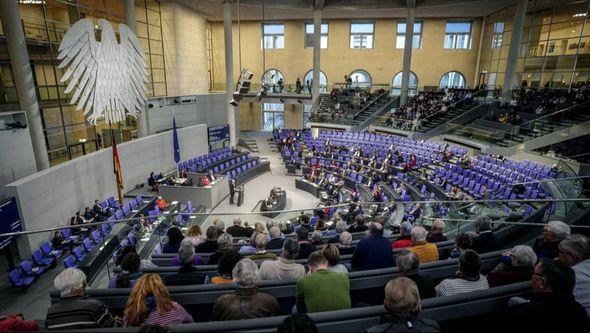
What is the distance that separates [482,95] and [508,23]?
6345 millimetres

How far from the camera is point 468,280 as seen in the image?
277 centimetres

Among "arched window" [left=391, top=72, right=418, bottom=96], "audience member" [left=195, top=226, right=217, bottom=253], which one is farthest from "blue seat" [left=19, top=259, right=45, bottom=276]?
"arched window" [left=391, top=72, right=418, bottom=96]

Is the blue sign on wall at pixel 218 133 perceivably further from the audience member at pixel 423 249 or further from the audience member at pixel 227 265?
the audience member at pixel 227 265

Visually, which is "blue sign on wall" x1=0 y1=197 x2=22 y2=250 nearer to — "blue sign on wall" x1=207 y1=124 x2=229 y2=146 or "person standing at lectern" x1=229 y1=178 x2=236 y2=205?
"person standing at lectern" x1=229 y1=178 x2=236 y2=205

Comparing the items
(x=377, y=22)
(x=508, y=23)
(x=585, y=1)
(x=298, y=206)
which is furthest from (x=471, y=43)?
(x=298, y=206)

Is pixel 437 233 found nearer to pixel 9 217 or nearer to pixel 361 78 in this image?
pixel 9 217

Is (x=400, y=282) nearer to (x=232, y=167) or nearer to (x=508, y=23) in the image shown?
(x=232, y=167)

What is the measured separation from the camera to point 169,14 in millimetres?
22328

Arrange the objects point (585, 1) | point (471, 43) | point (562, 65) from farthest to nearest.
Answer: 1. point (471, 43)
2. point (562, 65)
3. point (585, 1)

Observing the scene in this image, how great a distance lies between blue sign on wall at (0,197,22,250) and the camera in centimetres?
876

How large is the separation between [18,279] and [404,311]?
9378 mm

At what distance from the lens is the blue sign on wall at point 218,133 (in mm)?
22569

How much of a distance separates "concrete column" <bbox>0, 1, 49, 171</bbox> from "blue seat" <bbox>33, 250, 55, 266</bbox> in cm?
402

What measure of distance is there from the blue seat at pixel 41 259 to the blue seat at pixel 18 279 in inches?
23.4
